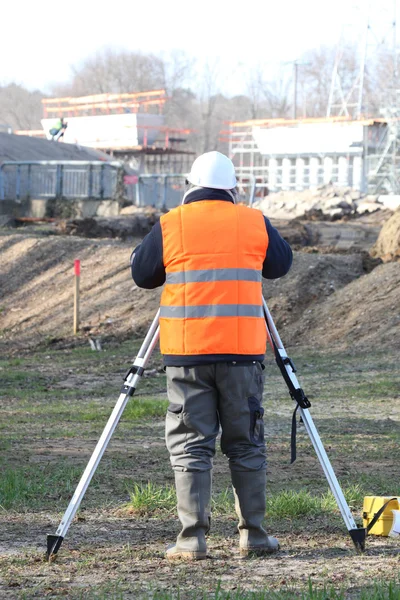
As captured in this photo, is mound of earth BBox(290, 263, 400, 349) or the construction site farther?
mound of earth BBox(290, 263, 400, 349)

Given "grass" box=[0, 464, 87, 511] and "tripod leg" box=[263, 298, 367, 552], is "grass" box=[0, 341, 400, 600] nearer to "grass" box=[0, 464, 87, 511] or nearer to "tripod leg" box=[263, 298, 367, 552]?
"grass" box=[0, 464, 87, 511]

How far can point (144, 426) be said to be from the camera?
32.3ft

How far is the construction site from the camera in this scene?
15.4ft

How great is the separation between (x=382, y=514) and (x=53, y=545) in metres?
1.75

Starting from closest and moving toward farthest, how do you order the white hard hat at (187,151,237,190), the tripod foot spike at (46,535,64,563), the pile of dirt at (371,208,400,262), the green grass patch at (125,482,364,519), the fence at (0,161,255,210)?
the tripod foot spike at (46,535,64,563), the white hard hat at (187,151,237,190), the green grass patch at (125,482,364,519), the pile of dirt at (371,208,400,262), the fence at (0,161,255,210)

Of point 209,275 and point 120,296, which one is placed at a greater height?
point 209,275

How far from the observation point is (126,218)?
28.2 m

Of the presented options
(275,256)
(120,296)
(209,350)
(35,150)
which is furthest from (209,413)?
(35,150)

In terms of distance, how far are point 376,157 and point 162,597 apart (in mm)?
50647

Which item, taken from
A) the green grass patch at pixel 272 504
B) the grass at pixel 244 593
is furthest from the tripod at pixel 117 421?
the green grass patch at pixel 272 504

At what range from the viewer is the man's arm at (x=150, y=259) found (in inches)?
197

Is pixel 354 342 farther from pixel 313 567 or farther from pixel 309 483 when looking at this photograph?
pixel 313 567

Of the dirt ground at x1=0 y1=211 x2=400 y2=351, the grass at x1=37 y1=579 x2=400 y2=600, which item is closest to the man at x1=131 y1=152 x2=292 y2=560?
the grass at x1=37 y1=579 x2=400 y2=600

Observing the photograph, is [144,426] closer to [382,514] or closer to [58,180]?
[382,514]
